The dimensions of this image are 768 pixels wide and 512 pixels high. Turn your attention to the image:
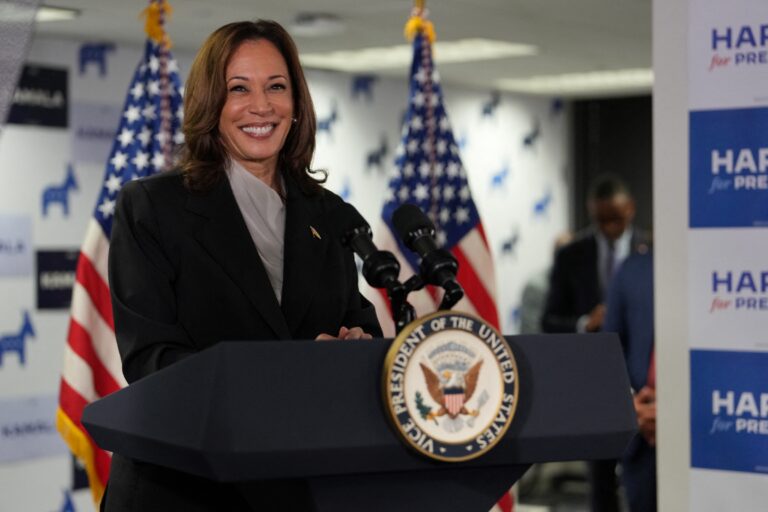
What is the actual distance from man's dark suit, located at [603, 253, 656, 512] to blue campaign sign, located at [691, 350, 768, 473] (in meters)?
1.15

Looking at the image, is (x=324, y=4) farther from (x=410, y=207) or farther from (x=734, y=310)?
(x=410, y=207)

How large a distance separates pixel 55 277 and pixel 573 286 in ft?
8.82

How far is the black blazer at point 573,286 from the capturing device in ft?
21.9

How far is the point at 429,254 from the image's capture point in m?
1.49

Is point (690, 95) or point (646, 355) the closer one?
point (690, 95)

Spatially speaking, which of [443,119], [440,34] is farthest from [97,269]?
[440,34]

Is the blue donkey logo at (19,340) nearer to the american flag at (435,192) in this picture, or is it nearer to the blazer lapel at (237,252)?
the american flag at (435,192)

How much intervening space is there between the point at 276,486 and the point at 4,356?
518 cm

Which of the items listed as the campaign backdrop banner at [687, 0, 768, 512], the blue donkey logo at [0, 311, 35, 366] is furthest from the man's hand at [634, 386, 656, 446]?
the blue donkey logo at [0, 311, 35, 366]

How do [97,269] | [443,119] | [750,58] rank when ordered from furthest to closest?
[443,119]
[97,269]
[750,58]

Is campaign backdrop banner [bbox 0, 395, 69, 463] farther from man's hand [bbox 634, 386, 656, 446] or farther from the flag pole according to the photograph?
man's hand [bbox 634, 386, 656, 446]

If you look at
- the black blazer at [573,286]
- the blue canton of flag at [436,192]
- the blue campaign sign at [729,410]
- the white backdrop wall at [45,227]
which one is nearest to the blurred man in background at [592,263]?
the black blazer at [573,286]

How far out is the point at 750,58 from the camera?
2.91 metres

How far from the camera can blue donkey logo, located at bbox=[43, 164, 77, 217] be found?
6.48 m
